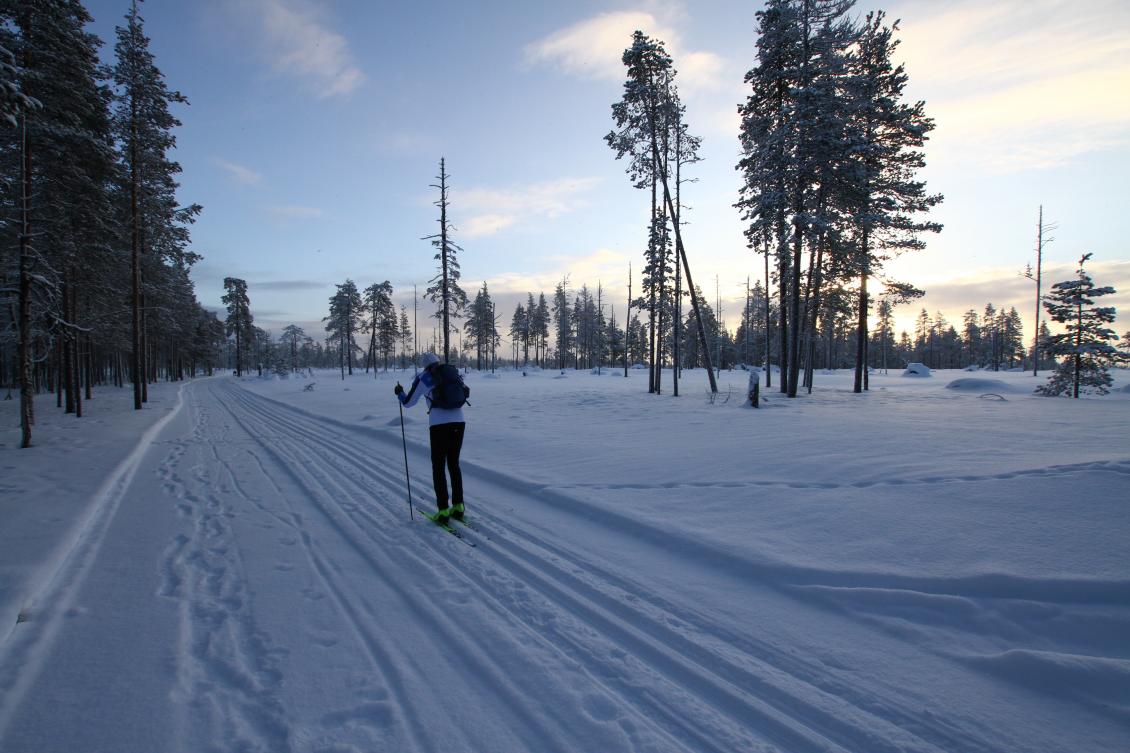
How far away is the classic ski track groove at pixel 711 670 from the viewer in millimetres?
2359

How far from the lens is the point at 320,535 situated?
5.23 meters

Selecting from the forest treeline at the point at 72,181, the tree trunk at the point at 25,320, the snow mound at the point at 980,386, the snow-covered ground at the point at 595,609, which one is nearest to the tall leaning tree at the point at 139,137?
the forest treeline at the point at 72,181

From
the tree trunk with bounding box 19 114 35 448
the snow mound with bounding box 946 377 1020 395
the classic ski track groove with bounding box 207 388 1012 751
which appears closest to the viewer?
the classic ski track groove with bounding box 207 388 1012 751

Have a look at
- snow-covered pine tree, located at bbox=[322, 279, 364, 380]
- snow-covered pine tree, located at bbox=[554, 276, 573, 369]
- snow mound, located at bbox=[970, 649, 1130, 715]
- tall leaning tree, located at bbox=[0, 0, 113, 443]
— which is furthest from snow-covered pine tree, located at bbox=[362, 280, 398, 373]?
snow mound, located at bbox=[970, 649, 1130, 715]

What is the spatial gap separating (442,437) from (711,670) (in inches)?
158

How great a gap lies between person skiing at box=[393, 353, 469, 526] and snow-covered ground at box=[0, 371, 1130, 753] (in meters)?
0.42

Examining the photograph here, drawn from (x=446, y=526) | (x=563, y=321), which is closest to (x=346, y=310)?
(x=563, y=321)

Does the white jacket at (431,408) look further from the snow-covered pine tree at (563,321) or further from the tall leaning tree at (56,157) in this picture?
the snow-covered pine tree at (563,321)

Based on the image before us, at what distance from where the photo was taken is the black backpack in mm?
5801

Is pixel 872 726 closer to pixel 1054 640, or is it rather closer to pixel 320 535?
pixel 1054 640

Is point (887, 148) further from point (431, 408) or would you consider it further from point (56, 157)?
point (56, 157)

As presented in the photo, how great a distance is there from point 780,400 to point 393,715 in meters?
17.5

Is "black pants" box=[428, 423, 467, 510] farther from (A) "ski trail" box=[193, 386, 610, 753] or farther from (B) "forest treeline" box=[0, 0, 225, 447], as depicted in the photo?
(B) "forest treeline" box=[0, 0, 225, 447]

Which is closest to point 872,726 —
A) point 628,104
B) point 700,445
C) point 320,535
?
point 320,535
